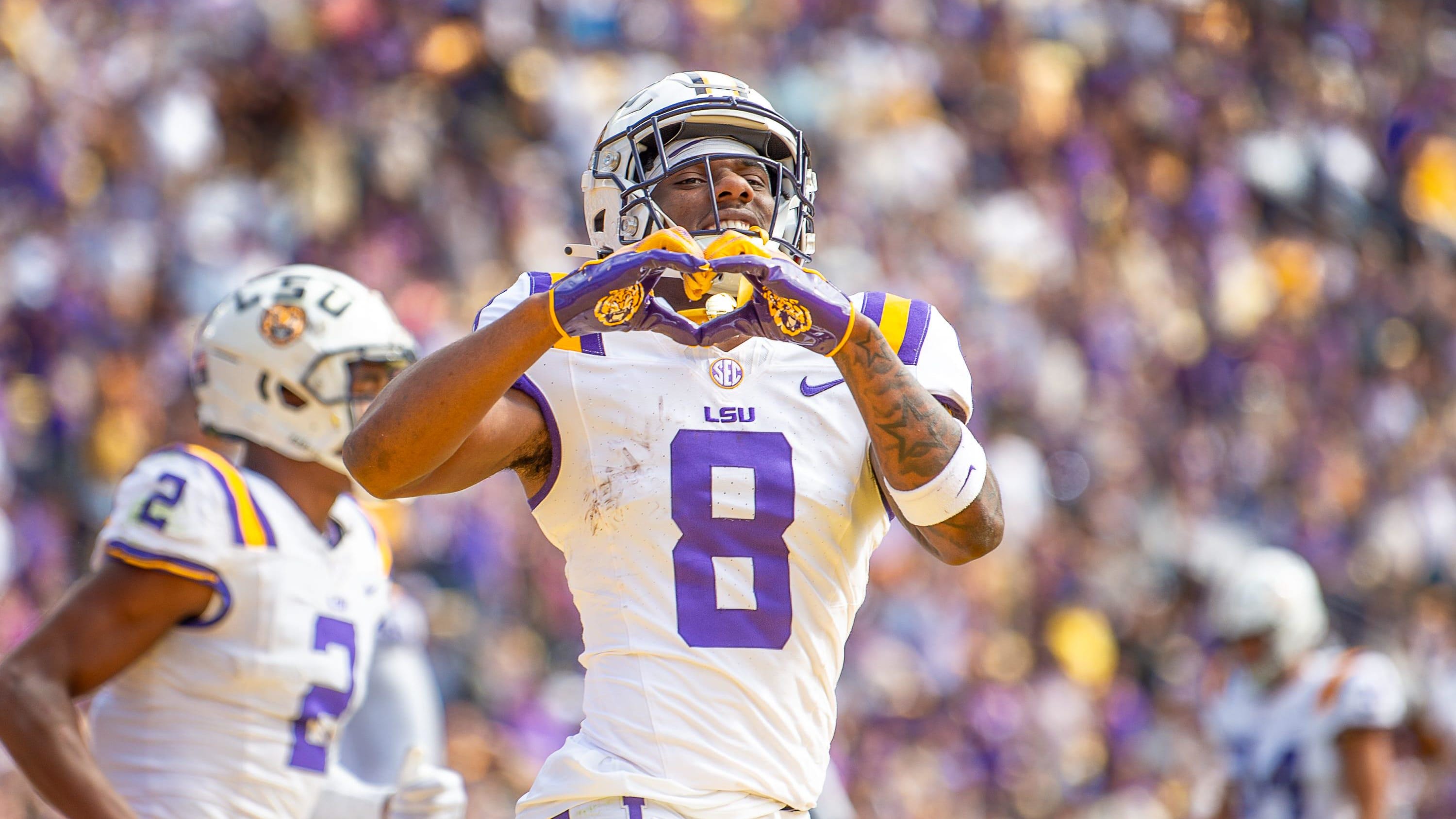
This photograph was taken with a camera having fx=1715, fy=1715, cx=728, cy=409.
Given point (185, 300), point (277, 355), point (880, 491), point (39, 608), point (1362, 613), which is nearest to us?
point (880, 491)

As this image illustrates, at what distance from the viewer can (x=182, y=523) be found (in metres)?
3.69

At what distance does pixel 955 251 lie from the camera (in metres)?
12.0

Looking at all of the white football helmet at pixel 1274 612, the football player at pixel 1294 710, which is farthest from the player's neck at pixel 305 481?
the white football helmet at pixel 1274 612

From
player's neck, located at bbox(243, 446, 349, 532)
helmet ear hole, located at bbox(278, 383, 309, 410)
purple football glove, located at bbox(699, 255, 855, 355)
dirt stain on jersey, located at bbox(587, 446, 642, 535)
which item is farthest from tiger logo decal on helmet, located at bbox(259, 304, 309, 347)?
purple football glove, located at bbox(699, 255, 855, 355)

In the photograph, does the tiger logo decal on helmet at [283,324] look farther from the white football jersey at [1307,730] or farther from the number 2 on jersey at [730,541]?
the white football jersey at [1307,730]

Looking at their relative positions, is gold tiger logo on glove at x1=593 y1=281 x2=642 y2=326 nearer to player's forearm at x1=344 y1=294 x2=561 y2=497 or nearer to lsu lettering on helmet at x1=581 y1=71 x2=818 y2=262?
player's forearm at x1=344 y1=294 x2=561 y2=497

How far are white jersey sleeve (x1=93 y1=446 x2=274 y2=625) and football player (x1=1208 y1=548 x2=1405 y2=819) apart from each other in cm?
386

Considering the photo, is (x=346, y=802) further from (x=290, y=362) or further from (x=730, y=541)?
(x=730, y=541)

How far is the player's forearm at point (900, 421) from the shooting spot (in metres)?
2.55

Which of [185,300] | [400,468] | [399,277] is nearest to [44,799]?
[400,468]

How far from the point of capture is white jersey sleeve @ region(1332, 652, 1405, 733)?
5.85m

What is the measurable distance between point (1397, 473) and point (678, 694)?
10.5m

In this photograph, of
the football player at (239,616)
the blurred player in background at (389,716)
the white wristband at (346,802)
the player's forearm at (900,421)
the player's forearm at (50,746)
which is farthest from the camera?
the blurred player in background at (389,716)

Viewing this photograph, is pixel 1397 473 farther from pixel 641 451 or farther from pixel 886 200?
pixel 641 451
